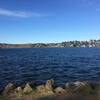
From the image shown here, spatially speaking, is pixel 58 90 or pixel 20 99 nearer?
pixel 20 99

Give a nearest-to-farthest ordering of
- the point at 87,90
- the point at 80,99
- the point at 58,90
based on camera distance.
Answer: the point at 80,99
the point at 87,90
the point at 58,90

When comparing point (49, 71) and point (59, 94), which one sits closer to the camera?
point (59, 94)

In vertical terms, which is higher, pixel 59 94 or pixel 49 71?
pixel 59 94

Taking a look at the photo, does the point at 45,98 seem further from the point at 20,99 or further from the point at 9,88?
the point at 9,88

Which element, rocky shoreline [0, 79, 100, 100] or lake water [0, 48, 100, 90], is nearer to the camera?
rocky shoreline [0, 79, 100, 100]

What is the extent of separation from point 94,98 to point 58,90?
5.37 metres

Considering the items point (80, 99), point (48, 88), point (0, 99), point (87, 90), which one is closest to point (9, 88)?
point (48, 88)

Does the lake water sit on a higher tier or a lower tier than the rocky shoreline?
lower

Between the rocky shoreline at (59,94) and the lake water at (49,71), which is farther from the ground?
the rocky shoreline at (59,94)

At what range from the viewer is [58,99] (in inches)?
552

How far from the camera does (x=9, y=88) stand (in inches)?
823

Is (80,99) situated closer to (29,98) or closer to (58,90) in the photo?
(29,98)

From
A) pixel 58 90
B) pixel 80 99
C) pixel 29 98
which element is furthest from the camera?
pixel 58 90

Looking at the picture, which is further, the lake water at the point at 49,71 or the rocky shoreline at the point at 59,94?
the lake water at the point at 49,71
